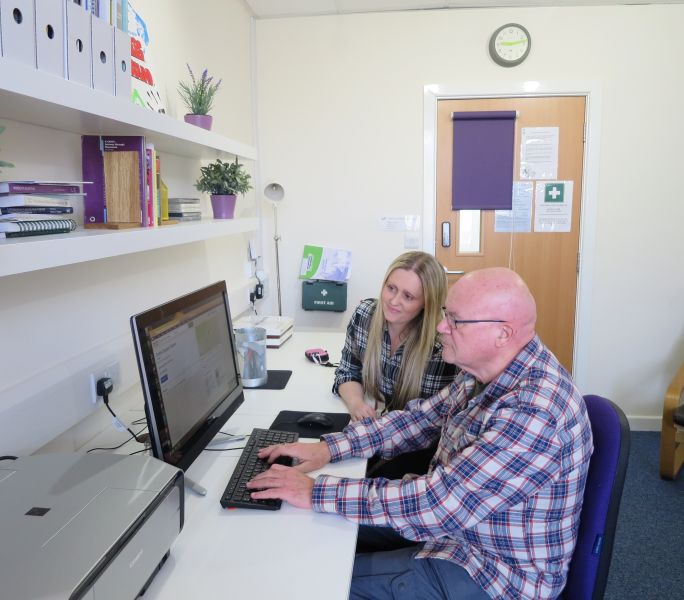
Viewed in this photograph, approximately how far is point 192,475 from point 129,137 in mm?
956

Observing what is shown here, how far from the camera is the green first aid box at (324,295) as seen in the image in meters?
3.46

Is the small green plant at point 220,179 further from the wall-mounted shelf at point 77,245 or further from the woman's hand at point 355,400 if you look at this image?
the woman's hand at point 355,400

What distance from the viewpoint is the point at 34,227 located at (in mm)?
1129

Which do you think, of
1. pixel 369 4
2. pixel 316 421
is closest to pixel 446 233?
pixel 369 4

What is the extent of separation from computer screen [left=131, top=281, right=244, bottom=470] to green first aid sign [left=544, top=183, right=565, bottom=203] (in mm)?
2475

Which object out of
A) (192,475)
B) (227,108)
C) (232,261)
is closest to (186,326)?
(192,475)

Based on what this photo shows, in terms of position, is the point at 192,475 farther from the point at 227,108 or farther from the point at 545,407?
the point at 227,108

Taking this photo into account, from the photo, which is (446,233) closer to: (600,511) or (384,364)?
(384,364)

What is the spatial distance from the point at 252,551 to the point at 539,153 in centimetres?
299

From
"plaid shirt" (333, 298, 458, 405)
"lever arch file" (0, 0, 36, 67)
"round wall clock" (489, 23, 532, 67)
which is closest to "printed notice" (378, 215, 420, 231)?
"round wall clock" (489, 23, 532, 67)

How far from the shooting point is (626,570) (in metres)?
2.18

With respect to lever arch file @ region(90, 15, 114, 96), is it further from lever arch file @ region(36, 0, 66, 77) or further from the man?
the man

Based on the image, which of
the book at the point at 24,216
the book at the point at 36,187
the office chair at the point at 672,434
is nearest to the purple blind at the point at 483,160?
the office chair at the point at 672,434

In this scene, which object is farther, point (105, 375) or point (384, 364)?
point (384, 364)
